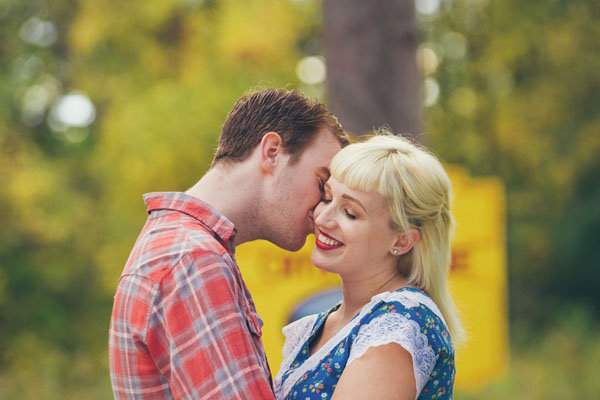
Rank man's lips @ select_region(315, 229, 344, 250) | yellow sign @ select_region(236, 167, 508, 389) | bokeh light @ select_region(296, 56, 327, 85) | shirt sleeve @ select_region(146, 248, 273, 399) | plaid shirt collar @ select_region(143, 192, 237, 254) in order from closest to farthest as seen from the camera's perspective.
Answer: shirt sleeve @ select_region(146, 248, 273, 399)
plaid shirt collar @ select_region(143, 192, 237, 254)
man's lips @ select_region(315, 229, 344, 250)
yellow sign @ select_region(236, 167, 508, 389)
bokeh light @ select_region(296, 56, 327, 85)

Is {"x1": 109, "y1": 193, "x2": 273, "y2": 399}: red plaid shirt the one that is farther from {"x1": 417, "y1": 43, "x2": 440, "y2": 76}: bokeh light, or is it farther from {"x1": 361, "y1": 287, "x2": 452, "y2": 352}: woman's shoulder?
{"x1": 417, "y1": 43, "x2": 440, "y2": 76}: bokeh light

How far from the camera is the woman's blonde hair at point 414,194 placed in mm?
2197

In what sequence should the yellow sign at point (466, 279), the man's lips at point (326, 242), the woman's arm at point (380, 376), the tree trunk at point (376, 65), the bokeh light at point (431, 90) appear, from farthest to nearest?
the bokeh light at point (431, 90) → the yellow sign at point (466, 279) → the tree trunk at point (376, 65) → the man's lips at point (326, 242) → the woman's arm at point (380, 376)

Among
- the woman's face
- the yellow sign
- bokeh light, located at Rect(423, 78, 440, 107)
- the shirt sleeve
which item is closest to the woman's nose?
the woman's face

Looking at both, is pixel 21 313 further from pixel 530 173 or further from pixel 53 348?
pixel 530 173

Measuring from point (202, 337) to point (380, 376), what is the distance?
444 mm

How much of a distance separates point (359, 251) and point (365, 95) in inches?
104

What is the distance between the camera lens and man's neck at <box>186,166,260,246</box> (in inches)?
84.9

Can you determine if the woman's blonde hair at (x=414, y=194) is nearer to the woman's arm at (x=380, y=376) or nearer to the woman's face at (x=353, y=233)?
the woman's face at (x=353, y=233)

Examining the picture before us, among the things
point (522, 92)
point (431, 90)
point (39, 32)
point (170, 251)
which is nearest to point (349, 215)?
point (170, 251)

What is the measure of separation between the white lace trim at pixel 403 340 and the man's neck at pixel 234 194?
1.40ft

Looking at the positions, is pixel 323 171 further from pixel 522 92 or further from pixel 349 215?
pixel 522 92

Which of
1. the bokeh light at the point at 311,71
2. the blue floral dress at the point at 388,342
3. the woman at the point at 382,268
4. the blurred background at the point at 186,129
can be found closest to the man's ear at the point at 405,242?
the woman at the point at 382,268

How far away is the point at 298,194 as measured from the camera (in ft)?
7.51
